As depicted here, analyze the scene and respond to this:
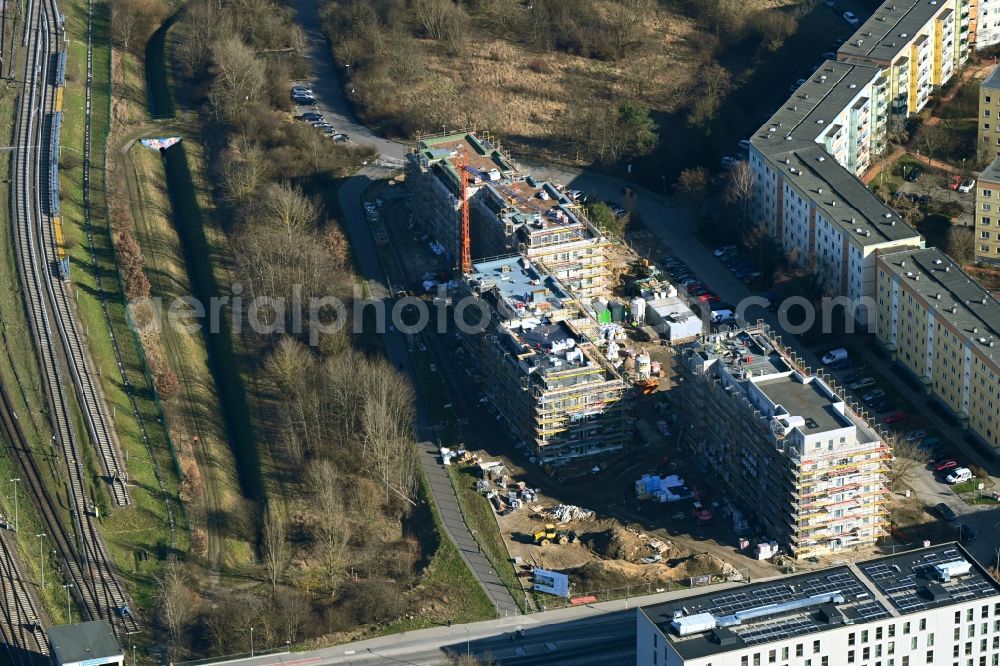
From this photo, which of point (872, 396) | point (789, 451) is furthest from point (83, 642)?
point (872, 396)

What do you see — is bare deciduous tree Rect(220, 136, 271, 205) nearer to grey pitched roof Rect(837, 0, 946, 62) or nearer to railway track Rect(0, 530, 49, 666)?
railway track Rect(0, 530, 49, 666)

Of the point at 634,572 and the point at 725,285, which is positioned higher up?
the point at 725,285

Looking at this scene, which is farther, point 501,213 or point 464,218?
point 464,218

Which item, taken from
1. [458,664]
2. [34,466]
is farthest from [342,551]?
[34,466]

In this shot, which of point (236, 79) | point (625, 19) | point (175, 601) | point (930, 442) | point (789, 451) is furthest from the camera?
point (625, 19)

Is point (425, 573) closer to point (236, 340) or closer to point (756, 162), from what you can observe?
point (236, 340)

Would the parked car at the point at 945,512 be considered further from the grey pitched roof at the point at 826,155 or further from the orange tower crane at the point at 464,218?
the orange tower crane at the point at 464,218

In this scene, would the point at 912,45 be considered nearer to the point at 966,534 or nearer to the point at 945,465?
the point at 945,465
